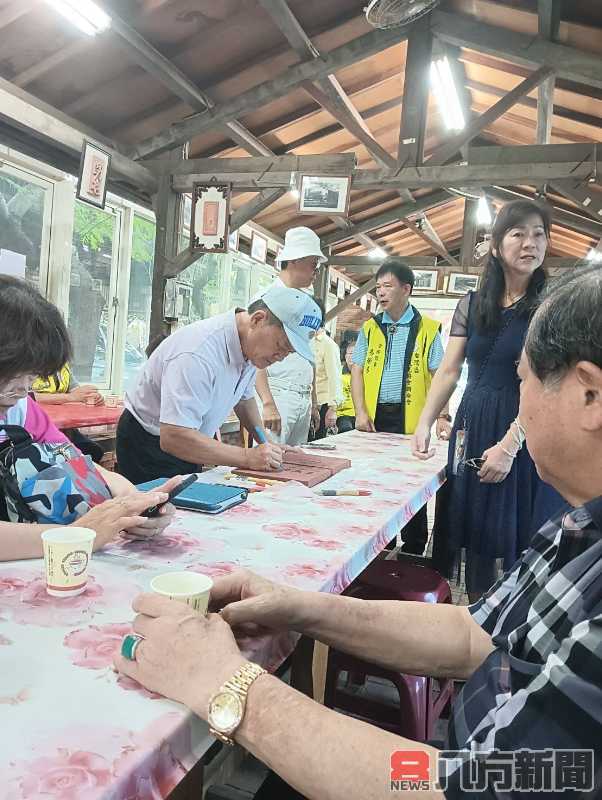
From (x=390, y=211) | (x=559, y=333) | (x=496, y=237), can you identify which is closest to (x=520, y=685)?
(x=559, y=333)

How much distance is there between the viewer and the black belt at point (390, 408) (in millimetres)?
3201

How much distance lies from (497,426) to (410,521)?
1.16 meters

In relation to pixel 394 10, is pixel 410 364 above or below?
below

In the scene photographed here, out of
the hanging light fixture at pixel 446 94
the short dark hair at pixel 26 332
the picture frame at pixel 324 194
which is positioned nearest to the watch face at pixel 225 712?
the short dark hair at pixel 26 332

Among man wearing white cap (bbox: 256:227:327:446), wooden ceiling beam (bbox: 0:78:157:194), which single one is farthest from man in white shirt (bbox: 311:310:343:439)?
wooden ceiling beam (bbox: 0:78:157:194)

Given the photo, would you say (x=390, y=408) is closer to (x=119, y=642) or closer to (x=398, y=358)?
(x=398, y=358)

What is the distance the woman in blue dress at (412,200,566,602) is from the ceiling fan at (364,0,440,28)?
202 cm

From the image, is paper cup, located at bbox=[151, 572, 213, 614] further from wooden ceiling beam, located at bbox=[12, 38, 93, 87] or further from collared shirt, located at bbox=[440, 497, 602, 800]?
wooden ceiling beam, located at bbox=[12, 38, 93, 87]

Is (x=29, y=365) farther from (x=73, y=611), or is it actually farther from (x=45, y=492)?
(x=73, y=611)

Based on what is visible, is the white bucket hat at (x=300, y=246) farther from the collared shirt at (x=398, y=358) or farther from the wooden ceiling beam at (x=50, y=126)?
the wooden ceiling beam at (x=50, y=126)

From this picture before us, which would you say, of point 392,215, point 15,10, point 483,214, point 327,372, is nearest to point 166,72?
point 15,10

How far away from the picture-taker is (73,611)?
2.84 ft

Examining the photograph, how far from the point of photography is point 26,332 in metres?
1.10

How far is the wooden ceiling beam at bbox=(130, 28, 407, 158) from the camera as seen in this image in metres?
4.71
